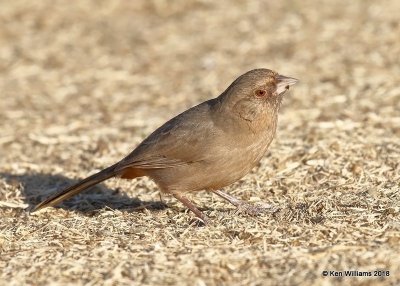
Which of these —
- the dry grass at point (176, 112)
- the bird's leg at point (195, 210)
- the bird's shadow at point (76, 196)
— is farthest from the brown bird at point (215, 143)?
the bird's shadow at point (76, 196)

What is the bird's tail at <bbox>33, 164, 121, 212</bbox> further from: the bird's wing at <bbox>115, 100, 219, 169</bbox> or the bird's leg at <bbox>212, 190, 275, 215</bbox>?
the bird's leg at <bbox>212, 190, 275, 215</bbox>

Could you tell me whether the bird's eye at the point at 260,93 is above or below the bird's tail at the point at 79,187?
above

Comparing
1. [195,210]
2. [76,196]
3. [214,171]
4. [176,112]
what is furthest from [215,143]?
[176,112]

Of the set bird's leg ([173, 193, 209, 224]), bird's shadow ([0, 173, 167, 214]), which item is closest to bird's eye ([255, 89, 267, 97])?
bird's leg ([173, 193, 209, 224])

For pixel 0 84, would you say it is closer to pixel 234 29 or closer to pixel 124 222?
pixel 234 29

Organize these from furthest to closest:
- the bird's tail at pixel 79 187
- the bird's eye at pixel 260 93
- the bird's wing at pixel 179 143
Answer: the bird's tail at pixel 79 187, the bird's eye at pixel 260 93, the bird's wing at pixel 179 143

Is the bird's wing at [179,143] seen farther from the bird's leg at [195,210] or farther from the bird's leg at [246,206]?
the bird's leg at [246,206]

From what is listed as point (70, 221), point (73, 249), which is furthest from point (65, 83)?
point (73, 249)

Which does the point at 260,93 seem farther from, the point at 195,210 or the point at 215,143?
the point at 195,210
